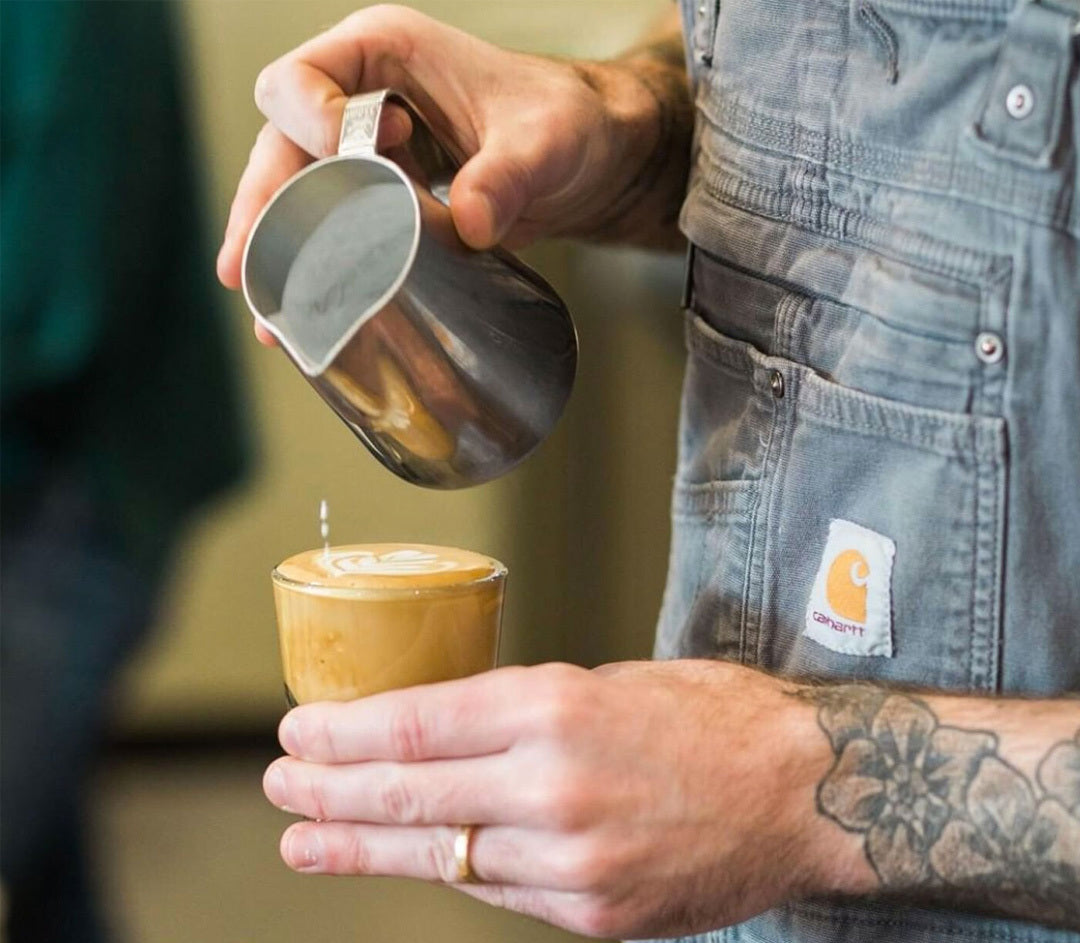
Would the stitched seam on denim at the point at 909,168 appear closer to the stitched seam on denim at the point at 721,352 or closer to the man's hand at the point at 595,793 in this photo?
the stitched seam on denim at the point at 721,352

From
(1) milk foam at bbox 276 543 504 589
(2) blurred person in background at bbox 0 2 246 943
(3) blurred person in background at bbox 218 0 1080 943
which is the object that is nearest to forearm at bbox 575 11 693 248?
(3) blurred person in background at bbox 218 0 1080 943

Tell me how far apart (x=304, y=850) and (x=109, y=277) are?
110 centimetres

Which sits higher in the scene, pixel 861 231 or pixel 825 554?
pixel 861 231

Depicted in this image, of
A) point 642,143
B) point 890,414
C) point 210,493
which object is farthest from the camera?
point 210,493

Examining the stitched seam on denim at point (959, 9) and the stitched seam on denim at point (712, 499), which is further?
the stitched seam on denim at point (712, 499)

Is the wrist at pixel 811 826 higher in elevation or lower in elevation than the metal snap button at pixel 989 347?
lower

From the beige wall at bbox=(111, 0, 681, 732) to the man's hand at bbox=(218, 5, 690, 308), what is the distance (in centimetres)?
45

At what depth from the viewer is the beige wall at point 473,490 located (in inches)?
54.9

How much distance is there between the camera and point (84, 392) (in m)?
1.61

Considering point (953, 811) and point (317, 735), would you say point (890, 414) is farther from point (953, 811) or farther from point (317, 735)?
point (317, 735)

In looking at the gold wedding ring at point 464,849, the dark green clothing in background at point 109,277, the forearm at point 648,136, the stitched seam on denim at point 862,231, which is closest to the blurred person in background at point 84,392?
the dark green clothing in background at point 109,277

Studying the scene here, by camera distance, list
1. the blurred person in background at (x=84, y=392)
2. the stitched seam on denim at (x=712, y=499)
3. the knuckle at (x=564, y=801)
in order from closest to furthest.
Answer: the knuckle at (x=564, y=801)
the stitched seam on denim at (x=712, y=499)
the blurred person in background at (x=84, y=392)

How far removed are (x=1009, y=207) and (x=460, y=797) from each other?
0.37 m

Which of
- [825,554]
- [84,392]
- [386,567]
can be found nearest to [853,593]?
[825,554]
